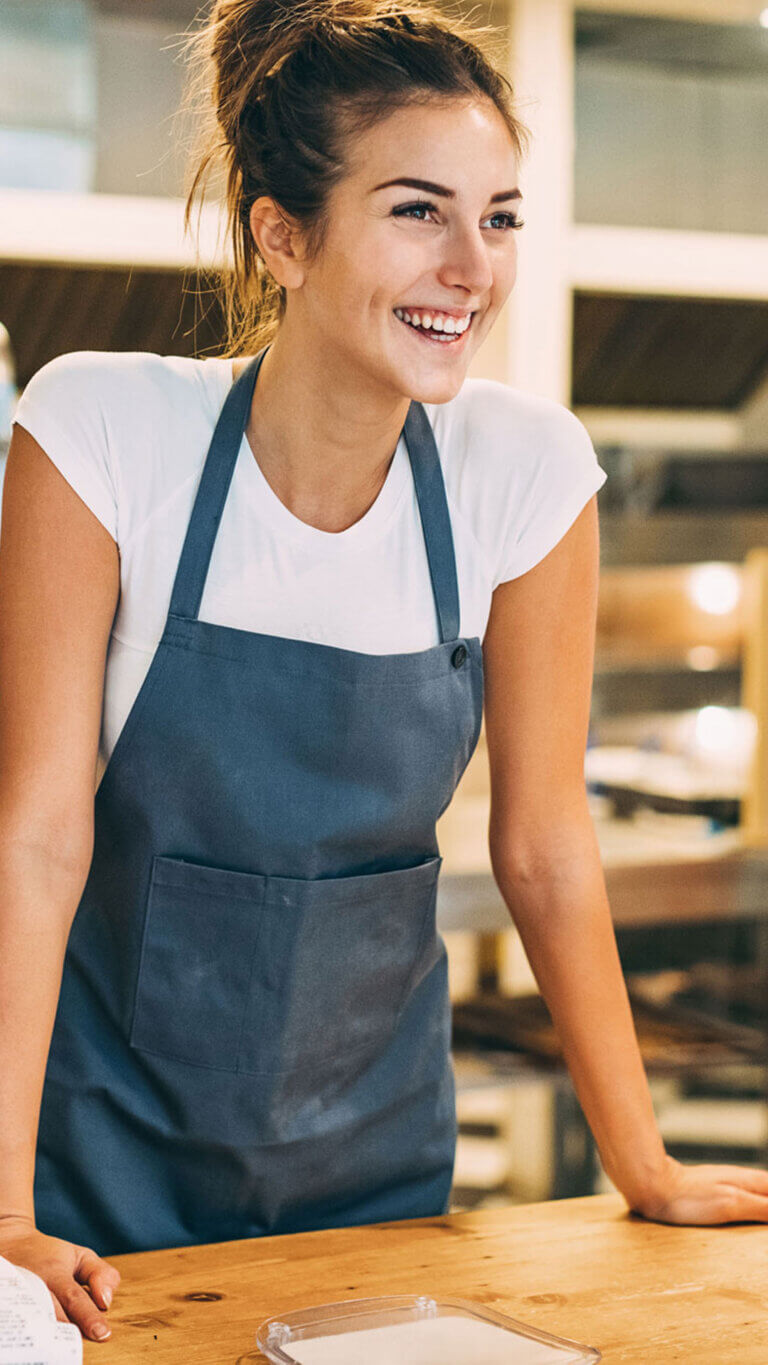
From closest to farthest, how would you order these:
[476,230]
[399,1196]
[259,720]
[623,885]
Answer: [476,230] < [259,720] < [399,1196] < [623,885]

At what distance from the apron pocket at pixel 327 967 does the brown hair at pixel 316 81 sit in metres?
0.51

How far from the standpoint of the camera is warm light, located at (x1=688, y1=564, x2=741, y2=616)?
4.31 m

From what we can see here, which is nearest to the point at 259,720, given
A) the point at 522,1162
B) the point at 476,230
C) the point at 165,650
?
the point at 165,650

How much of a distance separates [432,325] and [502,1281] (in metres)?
0.68

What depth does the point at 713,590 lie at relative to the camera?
170 inches

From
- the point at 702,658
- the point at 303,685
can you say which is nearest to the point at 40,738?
the point at 303,685

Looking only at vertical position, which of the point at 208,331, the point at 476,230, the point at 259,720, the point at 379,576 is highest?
the point at 208,331

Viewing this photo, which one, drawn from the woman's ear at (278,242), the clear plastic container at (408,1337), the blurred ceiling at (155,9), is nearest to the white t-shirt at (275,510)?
the woman's ear at (278,242)

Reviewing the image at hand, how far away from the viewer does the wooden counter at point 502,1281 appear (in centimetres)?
99

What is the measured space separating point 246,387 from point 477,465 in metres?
0.21

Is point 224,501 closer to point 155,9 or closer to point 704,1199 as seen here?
point 704,1199

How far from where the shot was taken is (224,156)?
1329mm

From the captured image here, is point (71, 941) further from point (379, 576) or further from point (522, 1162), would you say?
point (522, 1162)

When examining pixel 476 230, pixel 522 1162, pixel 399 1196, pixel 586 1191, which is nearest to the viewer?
pixel 476 230
